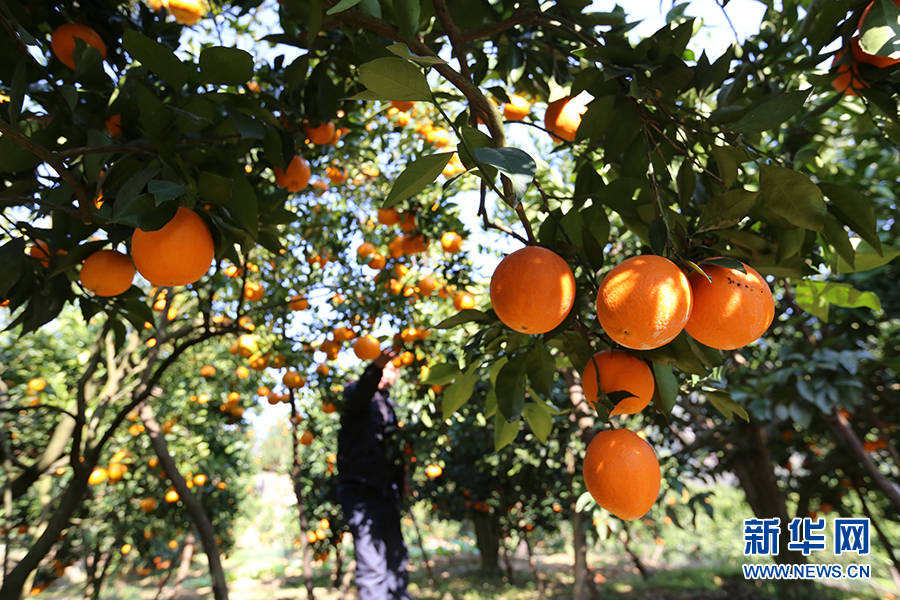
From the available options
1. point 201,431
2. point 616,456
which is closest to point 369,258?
point 616,456

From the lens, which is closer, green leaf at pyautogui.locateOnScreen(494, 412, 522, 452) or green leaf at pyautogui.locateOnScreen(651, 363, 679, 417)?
green leaf at pyautogui.locateOnScreen(651, 363, 679, 417)

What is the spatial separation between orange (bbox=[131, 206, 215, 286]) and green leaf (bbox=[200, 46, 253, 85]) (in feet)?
0.82

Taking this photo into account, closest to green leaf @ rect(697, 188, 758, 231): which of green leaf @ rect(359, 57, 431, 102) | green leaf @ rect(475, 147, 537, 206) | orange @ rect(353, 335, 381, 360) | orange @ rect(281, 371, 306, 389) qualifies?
green leaf @ rect(475, 147, 537, 206)

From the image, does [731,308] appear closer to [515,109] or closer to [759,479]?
[515,109]

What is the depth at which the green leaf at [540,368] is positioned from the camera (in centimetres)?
96

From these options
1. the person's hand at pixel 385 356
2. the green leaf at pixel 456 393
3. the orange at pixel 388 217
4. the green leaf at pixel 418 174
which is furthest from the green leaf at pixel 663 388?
the person's hand at pixel 385 356

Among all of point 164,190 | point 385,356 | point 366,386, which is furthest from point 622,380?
point 366,386

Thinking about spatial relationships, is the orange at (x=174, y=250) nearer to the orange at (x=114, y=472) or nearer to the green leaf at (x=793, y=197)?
the green leaf at (x=793, y=197)

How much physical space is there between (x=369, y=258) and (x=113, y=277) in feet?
6.56

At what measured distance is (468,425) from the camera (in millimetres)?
5441

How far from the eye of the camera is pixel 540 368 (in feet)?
3.23

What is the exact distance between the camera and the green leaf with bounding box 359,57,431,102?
0.68 meters

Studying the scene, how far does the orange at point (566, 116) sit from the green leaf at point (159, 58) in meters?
0.81

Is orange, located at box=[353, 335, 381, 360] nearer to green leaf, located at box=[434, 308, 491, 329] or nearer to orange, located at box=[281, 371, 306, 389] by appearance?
orange, located at box=[281, 371, 306, 389]
